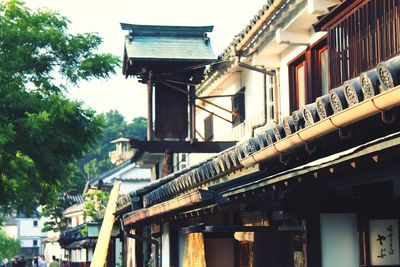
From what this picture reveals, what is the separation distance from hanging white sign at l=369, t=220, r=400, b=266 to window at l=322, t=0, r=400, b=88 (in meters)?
2.04

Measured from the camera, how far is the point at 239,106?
21859 millimetres

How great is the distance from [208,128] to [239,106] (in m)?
4.91

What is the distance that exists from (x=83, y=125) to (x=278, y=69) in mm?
9704

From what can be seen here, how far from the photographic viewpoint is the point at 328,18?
39.5 feet

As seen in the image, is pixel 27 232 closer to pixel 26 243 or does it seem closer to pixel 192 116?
pixel 26 243

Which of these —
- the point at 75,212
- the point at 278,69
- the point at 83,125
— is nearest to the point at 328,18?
the point at 278,69

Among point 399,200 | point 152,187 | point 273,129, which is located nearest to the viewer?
point 273,129

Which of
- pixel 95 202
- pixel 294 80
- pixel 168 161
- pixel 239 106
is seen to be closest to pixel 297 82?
pixel 294 80

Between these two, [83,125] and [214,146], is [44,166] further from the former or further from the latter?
[214,146]

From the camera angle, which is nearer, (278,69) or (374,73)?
(374,73)

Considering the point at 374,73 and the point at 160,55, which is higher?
the point at 160,55

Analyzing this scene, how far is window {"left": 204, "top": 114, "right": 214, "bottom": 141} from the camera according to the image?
26.0m

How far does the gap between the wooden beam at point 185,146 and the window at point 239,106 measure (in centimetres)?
→ 63

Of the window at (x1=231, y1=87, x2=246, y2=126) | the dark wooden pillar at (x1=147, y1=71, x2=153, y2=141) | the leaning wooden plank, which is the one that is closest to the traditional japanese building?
the leaning wooden plank
